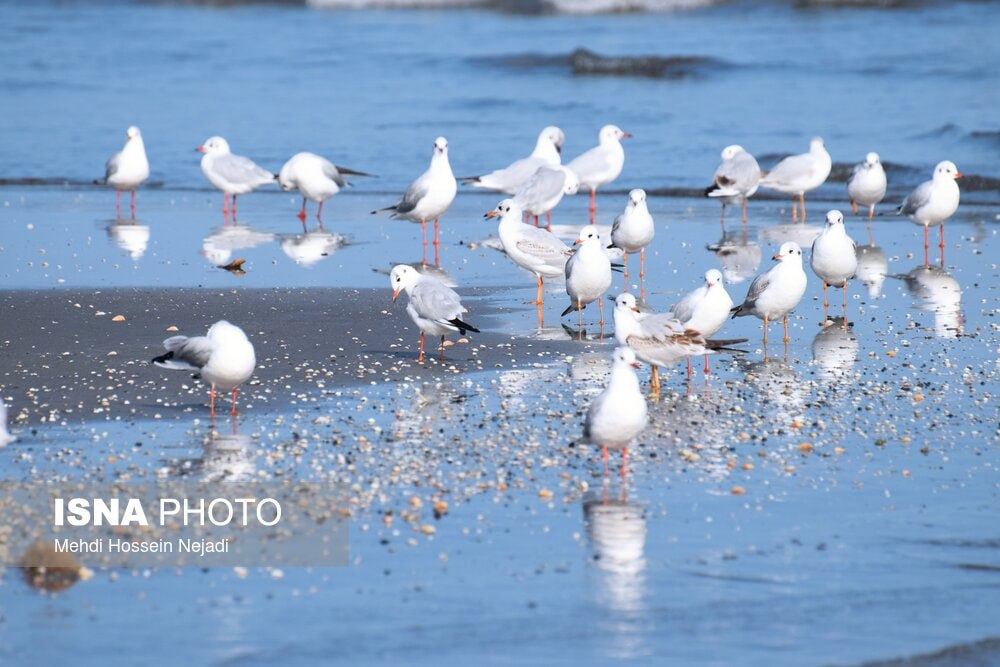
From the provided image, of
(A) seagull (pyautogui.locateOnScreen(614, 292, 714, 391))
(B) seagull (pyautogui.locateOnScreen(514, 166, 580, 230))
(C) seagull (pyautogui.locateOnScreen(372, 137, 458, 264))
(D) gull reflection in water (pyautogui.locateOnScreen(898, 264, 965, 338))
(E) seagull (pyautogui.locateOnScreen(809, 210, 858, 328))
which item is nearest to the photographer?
(A) seagull (pyautogui.locateOnScreen(614, 292, 714, 391))

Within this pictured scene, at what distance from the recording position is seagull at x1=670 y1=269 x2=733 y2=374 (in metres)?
9.66

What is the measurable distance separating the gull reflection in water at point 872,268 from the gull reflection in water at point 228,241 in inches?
226

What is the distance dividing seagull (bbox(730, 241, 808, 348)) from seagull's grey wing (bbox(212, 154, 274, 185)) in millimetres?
8620

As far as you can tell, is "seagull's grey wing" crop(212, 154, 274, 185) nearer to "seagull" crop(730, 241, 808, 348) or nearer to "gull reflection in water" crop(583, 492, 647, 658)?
"seagull" crop(730, 241, 808, 348)

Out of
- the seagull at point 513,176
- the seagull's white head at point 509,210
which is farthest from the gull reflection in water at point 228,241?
the seagull's white head at point 509,210

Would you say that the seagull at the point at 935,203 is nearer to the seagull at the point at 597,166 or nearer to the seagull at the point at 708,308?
the seagull at the point at 597,166

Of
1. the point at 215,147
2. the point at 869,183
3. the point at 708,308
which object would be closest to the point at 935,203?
the point at 869,183

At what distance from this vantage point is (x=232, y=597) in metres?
5.95

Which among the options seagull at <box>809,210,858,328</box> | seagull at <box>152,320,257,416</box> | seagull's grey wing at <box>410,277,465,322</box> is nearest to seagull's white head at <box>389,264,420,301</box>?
seagull's grey wing at <box>410,277,465,322</box>

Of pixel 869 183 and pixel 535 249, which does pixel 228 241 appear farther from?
pixel 869 183

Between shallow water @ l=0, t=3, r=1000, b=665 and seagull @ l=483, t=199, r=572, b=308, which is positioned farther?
seagull @ l=483, t=199, r=572, b=308

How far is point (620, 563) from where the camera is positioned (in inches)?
247

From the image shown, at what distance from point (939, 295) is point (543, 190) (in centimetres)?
465

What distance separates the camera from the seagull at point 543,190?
1532cm
